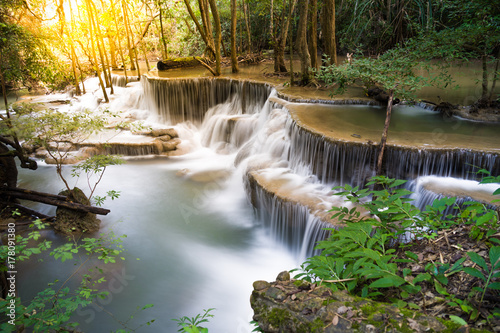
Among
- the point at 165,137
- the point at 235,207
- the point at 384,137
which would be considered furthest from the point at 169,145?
the point at 384,137

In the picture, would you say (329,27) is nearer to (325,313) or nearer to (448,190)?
(448,190)

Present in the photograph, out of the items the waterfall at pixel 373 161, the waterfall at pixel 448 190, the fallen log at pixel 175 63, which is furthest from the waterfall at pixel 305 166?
the fallen log at pixel 175 63

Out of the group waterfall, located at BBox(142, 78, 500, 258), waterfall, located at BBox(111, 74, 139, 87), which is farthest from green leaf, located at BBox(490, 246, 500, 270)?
waterfall, located at BBox(111, 74, 139, 87)

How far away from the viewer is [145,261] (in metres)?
6.03

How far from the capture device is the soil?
185 cm

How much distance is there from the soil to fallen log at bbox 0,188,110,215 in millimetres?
5498

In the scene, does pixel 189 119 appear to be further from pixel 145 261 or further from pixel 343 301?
pixel 343 301

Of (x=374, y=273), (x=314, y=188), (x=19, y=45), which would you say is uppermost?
(x=19, y=45)

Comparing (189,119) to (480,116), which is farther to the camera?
(189,119)

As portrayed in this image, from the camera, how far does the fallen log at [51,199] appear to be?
630 centimetres

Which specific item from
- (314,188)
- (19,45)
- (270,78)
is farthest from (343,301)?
(270,78)

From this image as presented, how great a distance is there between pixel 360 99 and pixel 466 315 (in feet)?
25.3

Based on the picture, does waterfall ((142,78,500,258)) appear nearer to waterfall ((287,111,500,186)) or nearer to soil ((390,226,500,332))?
waterfall ((287,111,500,186))

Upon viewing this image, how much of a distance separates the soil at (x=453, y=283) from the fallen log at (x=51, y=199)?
550 centimetres
